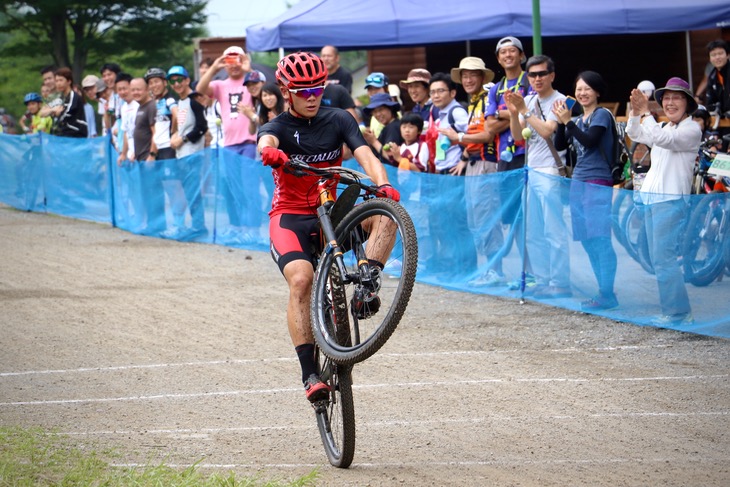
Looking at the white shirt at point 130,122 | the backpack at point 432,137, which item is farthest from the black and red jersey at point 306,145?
the white shirt at point 130,122

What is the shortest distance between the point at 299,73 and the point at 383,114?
23.0 ft

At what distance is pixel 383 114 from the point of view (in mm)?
13234

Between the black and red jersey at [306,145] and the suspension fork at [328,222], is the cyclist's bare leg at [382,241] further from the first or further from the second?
the black and red jersey at [306,145]

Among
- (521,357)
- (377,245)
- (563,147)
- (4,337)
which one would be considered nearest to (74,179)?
(4,337)

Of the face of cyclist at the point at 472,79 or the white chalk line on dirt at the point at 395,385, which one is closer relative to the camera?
the white chalk line on dirt at the point at 395,385

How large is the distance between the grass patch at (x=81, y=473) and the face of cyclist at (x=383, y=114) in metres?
7.75

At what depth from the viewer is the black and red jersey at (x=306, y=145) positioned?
644 centimetres

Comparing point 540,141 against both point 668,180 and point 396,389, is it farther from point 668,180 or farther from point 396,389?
point 396,389

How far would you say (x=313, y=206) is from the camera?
6457 mm

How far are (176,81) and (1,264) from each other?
3.45m

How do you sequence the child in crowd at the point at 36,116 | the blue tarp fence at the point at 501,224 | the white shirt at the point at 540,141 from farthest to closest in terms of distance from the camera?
the child in crowd at the point at 36,116 < the white shirt at the point at 540,141 < the blue tarp fence at the point at 501,224

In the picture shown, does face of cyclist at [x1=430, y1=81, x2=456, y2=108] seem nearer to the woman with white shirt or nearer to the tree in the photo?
the woman with white shirt

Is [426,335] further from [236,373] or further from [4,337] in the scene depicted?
[4,337]

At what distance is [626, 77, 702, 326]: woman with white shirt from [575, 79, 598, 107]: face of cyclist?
473mm
